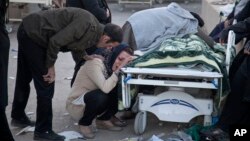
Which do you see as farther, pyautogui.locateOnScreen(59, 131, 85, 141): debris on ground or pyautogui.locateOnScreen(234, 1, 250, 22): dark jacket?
pyautogui.locateOnScreen(234, 1, 250, 22): dark jacket

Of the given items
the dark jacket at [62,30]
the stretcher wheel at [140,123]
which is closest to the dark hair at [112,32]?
the dark jacket at [62,30]

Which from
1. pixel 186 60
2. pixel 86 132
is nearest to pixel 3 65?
pixel 86 132

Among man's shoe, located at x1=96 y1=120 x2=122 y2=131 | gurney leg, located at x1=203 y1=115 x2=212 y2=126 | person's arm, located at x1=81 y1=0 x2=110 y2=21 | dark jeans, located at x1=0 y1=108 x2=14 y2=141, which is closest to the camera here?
dark jeans, located at x1=0 y1=108 x2=14 y2=141

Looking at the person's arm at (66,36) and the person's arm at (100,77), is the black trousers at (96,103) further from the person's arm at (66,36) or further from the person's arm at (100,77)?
the person's arm at (66,36)

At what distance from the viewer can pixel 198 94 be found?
4699 mm

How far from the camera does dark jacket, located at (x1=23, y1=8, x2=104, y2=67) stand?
13.3 feet

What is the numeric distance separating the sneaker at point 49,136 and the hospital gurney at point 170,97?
0.65 metres

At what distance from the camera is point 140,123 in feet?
15.2

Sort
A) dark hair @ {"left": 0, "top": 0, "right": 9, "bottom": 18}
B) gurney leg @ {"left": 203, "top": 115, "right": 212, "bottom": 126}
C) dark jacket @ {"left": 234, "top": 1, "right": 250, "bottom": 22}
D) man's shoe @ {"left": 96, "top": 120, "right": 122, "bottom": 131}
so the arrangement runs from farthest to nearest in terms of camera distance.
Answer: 1. dark jacket @ {"left": 234, "top": 1, "right": 250, "bottom": 22}
2. man's shoe @ {"left": 96, "top": 120, "right": 122, "bottom": 131}
3. gurney leg @ {"left": 203, "top": 115, "right": 212, "bottom": 126}
4. dark hair @ {"left": 0, "top": 0, "right": 9, "bottom": 18}

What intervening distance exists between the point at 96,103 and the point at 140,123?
1.53 ft

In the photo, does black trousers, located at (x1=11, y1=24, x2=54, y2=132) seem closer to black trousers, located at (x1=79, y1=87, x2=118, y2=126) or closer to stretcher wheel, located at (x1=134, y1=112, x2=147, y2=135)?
black trousers, located at (x1=79, y1=87, x2=118, y2=126)

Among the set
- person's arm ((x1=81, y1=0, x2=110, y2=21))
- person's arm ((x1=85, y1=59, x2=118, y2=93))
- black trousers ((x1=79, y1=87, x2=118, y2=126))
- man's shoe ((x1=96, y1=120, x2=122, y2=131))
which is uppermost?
person's arm ((x1=81, y1=0, x2=110, y2=21))

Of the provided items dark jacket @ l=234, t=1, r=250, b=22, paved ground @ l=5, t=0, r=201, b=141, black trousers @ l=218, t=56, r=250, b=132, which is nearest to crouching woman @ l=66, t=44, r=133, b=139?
paved ground @ l=5, t=0, r=201, b=141

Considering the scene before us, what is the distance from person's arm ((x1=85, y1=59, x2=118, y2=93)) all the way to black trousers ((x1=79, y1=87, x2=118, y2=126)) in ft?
0.24
